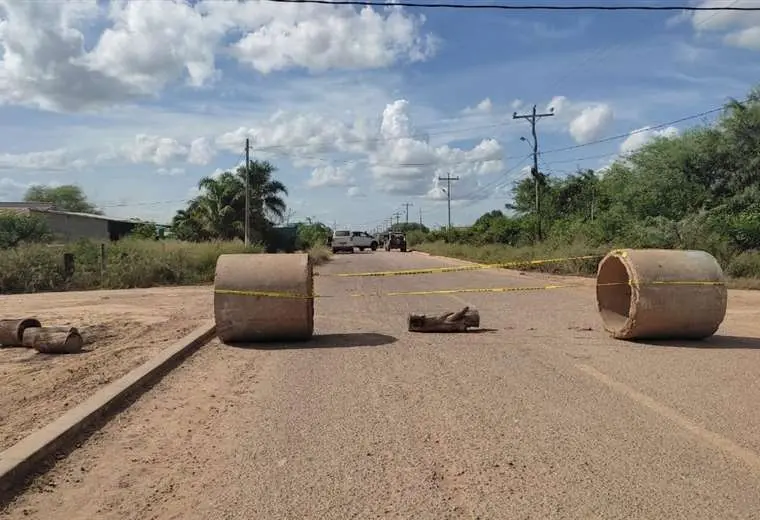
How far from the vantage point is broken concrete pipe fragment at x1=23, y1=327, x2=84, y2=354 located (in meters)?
10.5

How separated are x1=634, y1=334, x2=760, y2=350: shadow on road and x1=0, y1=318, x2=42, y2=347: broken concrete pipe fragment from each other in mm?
9207

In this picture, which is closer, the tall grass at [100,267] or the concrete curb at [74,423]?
the concrete curb at [74,423]

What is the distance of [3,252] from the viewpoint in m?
25.3

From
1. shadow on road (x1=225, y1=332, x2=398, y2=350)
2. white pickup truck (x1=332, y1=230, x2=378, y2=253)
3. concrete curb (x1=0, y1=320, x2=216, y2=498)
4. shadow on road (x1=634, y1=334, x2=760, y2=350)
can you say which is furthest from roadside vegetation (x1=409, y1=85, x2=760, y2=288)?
white pickup truck (x1=332, y1=230, x2=378, y2=253)

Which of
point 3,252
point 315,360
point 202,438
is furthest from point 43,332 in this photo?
point 3,252

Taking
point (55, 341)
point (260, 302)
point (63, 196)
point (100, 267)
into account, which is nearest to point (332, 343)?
point (260, 302)

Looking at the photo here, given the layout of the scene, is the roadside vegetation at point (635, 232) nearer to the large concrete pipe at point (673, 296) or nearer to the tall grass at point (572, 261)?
the tall grass at point (572, 261)

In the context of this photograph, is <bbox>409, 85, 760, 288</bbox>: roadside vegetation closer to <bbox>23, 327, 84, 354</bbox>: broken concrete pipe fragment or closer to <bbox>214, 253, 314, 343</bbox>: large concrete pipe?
<bbox>214, 253, 314, 343</bbox>: large concrete pipe

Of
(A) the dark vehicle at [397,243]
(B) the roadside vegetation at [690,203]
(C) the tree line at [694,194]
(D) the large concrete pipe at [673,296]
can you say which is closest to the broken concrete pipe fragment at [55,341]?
(D) the large concrete pipe at [673,296]

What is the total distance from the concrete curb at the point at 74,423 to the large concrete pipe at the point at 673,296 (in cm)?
622

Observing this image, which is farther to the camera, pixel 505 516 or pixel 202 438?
pixel 202 438

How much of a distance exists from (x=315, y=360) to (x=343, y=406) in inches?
99.9

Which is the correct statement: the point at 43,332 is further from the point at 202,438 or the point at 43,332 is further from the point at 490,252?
the point at 490,252

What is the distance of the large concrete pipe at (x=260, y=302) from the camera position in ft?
33.2
